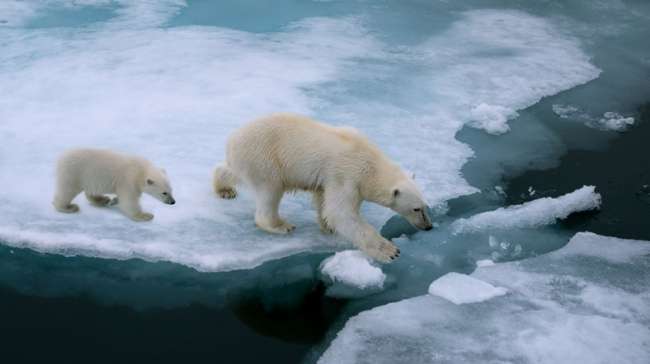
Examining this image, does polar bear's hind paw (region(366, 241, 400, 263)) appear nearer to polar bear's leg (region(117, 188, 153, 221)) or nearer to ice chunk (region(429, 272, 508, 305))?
ice chunk (region(429, 272, 508, 305))

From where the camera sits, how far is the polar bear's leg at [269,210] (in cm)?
414

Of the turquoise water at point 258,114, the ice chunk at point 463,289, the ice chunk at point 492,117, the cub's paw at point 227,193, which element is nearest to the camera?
the turquoise water at point 258,114

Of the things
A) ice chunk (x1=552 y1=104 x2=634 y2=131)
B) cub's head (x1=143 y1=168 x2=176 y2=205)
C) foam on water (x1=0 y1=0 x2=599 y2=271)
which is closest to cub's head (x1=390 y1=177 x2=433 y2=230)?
foam on water (x1=0 y1=0 x2=599 y2=271)

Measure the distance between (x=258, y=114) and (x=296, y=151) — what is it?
1.93 meters

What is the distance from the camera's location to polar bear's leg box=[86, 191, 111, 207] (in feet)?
14.1

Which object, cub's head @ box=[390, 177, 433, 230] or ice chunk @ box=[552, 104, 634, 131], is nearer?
cub's head @ box=[390, 177, 433, 230]

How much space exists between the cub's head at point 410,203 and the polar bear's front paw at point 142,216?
149 centimetres

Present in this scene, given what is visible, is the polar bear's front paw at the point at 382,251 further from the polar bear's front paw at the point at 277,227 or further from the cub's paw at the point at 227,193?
the cub's paw at the point at 227,193

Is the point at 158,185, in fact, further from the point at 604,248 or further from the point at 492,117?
the point at 492,117

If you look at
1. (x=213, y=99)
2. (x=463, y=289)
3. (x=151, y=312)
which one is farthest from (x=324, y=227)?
(x=213, y=99)

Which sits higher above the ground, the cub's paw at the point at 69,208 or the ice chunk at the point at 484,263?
the cub's paw at the point at 69,208

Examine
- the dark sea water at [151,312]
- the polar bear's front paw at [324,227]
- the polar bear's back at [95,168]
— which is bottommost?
the dark sea water at [151,312]

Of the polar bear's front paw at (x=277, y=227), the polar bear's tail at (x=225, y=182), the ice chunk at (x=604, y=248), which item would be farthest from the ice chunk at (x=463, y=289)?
the polar bear's tail at (x=225, y=182)

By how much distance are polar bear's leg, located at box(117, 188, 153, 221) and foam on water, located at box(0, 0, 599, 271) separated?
0.19 feet
